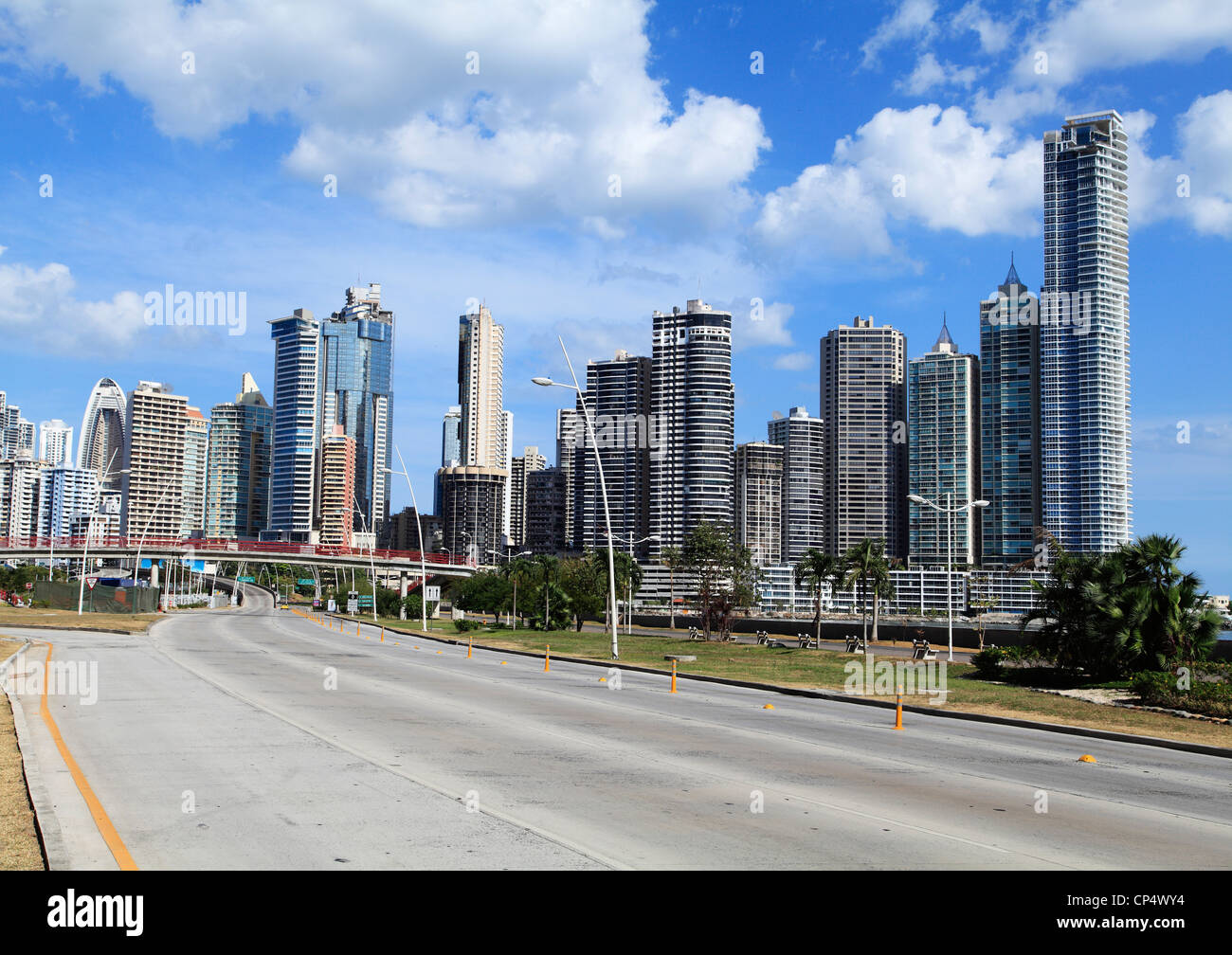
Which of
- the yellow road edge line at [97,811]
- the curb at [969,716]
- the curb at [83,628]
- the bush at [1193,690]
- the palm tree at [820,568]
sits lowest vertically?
the curb at [83,628]

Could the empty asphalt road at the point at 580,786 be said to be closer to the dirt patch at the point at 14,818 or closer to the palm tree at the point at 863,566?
the dirt patch at the point at 14,818

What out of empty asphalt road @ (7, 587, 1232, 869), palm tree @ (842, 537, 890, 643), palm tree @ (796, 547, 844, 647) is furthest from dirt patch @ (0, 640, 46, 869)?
palm tree @ (842, 537, 890, 643)

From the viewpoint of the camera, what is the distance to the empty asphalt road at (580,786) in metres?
9.12

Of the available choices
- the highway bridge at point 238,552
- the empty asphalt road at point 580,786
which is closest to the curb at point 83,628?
the empty asphalt road at point 580,786

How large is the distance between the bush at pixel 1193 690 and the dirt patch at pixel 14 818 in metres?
21.9

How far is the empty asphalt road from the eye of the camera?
912cm

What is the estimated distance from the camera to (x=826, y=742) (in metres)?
17.3

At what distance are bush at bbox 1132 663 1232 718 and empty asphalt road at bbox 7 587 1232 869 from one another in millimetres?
5129

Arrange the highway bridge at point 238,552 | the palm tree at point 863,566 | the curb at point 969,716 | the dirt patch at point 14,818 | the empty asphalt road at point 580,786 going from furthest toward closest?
the highway bridge at point 238,552 < the palm tree at point 863,566 < the curb at point 969,716 < the empty asphalt road at point 580,786 < the dirt patch at point 14,818

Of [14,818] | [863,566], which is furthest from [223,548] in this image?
[14,818]

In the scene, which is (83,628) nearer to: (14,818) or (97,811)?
(97,811)

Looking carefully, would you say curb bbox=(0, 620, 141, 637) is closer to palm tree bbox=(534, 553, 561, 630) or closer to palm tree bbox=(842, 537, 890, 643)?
palm tree bbox=(534, 553, 561, 630)

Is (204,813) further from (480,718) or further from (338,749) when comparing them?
(480,718)
